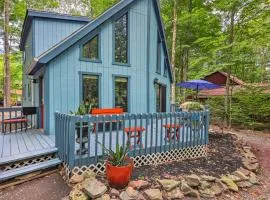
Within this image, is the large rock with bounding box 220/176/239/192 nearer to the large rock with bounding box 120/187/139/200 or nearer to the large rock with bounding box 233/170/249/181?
the large rock with bounding box 233/170/249/181

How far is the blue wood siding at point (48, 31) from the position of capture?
9.43m

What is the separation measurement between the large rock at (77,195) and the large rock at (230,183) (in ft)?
11.0

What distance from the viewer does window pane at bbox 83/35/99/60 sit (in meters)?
8.40

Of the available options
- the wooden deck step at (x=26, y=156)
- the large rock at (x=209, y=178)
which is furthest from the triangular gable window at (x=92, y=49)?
the large rock at (x=209, y=178)

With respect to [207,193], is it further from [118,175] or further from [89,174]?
[89,174]

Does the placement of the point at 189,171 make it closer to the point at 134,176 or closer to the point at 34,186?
the point at 134,176

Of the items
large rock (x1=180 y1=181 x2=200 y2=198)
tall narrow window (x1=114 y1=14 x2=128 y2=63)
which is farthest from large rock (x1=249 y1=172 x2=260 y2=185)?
tall narrow window (x1=114 y1=14 x2=128 y2=63)

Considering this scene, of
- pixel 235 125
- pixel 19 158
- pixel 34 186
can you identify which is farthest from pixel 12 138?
pixel 235 125

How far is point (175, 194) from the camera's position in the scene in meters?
4.54

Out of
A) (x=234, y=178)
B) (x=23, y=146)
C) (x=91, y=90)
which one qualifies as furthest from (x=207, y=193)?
(x=91, y=90)

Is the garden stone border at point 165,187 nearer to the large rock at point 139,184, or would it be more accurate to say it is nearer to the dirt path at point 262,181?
the large rock at point 139,184

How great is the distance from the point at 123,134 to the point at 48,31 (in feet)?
23.0

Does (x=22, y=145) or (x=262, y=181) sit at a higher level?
(x=22, y=145)

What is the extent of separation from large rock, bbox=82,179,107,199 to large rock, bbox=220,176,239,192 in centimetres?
300
